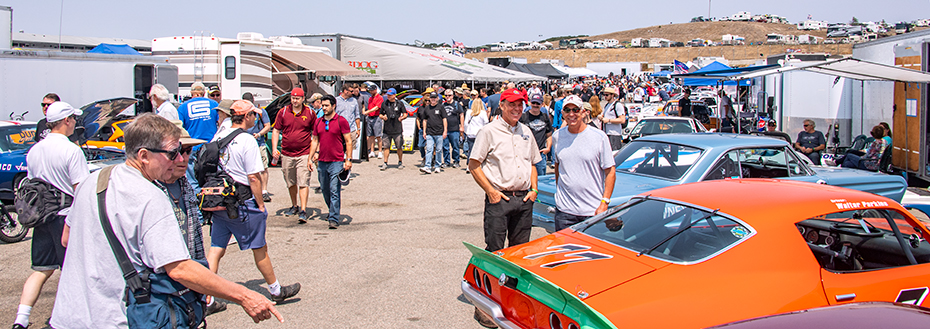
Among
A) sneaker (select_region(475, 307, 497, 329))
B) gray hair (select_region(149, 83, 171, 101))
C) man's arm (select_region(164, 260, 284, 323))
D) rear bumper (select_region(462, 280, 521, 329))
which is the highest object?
gray hair (select_region(149, 83, 171, 101))

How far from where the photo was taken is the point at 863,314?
2.22 meters

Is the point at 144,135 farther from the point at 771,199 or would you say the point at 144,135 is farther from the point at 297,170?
the point at 297,170

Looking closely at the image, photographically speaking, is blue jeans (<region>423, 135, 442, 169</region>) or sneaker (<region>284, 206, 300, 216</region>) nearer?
sneaker (<region>284, 206, 300, 216</region>)

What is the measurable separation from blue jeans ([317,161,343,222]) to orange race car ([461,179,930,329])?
3709 millimetres

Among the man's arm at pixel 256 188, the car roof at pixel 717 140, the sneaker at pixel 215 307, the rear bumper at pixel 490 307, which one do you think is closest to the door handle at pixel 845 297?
the rear bumper at pixel 490 307

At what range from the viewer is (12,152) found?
7.06m

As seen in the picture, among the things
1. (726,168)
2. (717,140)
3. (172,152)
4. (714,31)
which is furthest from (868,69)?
(714,31)

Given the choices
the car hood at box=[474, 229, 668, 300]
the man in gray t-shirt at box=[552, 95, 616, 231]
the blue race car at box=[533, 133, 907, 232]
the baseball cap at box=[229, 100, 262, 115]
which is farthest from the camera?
the blue race car at box=[533, 133, 907, 232]

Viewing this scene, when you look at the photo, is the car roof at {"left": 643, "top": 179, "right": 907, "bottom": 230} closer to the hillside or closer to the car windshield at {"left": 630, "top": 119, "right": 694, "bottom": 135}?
the car windshield at {"left": 630, "top": 119, "right": 694, "bottom": 135}

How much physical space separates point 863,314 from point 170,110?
748 cm

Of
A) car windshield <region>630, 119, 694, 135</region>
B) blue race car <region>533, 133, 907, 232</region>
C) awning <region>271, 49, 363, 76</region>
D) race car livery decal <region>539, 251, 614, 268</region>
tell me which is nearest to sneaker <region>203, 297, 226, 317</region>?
race car livery decal <region>539, 251, 614, 268</region>

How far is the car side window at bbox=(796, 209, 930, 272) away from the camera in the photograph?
144 inches

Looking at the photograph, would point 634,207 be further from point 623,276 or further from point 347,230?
point 347,230

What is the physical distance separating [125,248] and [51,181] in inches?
97.3
